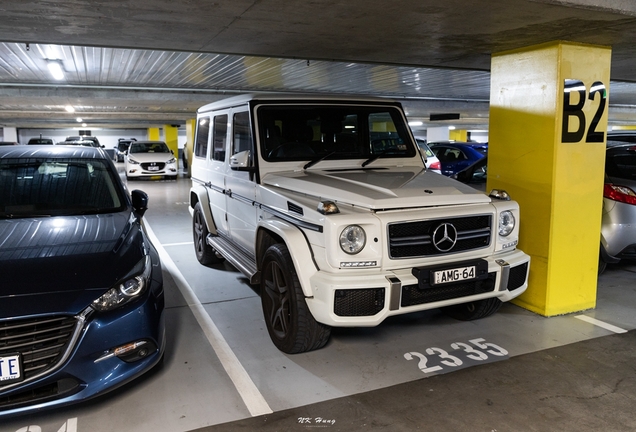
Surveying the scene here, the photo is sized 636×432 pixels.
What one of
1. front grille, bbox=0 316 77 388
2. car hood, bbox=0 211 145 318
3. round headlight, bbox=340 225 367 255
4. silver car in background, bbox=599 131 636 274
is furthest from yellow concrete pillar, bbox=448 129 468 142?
front grille, bbox=0 316 77 388

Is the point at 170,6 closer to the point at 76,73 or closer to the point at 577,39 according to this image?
the point at 577,39

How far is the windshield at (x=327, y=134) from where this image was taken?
462cm

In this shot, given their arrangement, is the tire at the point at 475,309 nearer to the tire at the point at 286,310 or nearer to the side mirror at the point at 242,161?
the tire at the point at 286,310

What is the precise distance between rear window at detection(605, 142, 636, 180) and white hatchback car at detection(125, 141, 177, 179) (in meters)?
15.9

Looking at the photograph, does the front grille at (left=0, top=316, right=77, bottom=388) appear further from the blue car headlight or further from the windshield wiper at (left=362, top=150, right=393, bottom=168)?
the windshield wiper at (left=362, top=150, right=393, bottom=168)

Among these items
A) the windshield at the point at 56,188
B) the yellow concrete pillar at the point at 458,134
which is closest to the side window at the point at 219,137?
the windshield at the point at 56,188

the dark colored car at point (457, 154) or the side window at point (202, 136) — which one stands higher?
the side window at point (202, 136)

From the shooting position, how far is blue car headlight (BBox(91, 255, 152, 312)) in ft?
9.63

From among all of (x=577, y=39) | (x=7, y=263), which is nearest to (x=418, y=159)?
(x=577, y=39)

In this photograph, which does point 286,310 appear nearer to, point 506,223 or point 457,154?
point 506,223

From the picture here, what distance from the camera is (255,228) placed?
4586 millimetres

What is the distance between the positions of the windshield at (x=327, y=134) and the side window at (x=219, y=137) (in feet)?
3.37

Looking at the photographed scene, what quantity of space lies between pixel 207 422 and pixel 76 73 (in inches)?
384

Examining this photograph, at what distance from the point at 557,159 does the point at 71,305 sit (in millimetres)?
3981
